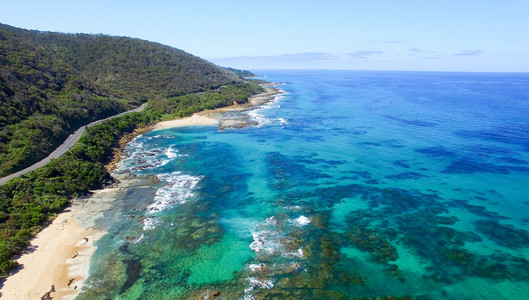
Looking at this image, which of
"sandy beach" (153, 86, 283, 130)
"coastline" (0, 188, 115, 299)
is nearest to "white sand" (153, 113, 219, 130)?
"sandy beach" (153, 86, 283, 130)

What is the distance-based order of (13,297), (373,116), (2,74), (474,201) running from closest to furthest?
(13,297)
(474,201)
(2,74)
(373,116)

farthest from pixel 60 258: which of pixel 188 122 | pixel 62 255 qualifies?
pixel 188 122

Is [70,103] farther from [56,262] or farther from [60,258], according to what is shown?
[56,262]

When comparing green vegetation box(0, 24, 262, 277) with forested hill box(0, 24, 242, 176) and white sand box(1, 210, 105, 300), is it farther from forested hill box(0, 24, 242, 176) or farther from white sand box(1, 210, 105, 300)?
white sand box(1, 210, 105, 300)

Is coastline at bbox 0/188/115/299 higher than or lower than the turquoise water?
lower

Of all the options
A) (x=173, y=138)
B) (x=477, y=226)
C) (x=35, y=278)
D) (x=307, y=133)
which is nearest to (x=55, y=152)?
(x=173, y=138)

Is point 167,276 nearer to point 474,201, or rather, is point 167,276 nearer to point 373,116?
point 474,201
